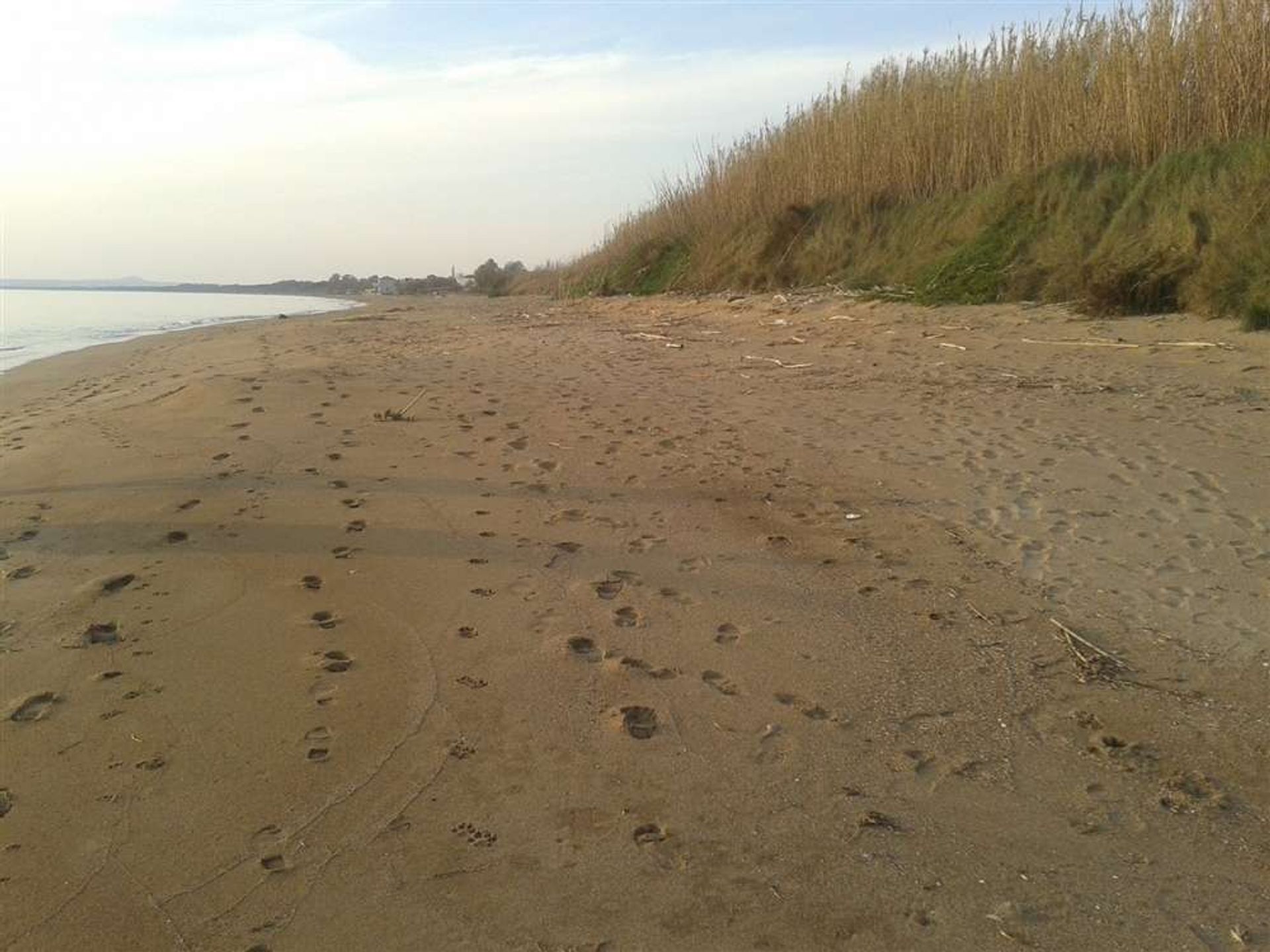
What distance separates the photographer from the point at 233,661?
156 inches

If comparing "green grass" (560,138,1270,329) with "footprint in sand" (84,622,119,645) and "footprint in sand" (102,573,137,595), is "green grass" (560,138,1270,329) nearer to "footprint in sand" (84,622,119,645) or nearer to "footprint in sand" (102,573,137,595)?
"footprint in sand" (102,573,137,595)

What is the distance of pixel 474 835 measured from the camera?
2.86 meters

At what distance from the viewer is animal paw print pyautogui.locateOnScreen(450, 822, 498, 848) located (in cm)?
282

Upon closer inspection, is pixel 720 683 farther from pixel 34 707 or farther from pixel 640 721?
pixel 34 707

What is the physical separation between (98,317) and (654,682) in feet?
103

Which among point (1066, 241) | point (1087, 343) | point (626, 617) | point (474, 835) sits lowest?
point (474, 835)

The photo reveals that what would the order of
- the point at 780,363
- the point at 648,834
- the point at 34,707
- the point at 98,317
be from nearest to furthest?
1. the point at 648,834
2. the point at 34,707
3. the point at 780,363
4. the point at 98,317

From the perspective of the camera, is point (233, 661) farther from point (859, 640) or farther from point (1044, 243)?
point (1044, 243)

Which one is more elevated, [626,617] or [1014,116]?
[1014,116]

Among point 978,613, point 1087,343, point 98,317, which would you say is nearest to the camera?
point 978,613

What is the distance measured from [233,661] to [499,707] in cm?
116

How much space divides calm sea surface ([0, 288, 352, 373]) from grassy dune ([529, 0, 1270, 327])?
40.1 feet

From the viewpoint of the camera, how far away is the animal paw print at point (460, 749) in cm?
326

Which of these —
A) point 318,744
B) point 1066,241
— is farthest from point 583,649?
point 1066,241
